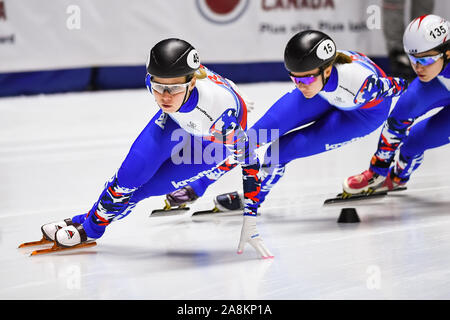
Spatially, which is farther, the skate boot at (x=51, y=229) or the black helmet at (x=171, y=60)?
the skate boot at (x=51, y=229)

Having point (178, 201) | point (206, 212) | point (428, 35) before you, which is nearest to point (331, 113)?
point (428, 35)

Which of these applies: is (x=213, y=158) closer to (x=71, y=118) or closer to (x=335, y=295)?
(x=335, y=295)

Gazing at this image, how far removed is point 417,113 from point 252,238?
5.66 feet

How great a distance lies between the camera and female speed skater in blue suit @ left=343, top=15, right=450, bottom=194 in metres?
4.38

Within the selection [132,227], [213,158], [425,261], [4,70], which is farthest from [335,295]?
[4,70]

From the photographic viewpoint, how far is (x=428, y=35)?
4.34 m

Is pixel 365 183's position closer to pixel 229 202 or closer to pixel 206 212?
pixel 229 202

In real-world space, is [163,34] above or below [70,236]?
above

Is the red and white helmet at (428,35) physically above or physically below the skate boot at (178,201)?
above

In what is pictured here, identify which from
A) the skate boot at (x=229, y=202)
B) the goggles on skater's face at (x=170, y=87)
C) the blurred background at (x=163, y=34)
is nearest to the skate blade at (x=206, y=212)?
the skate boot at (x=229, y=202)

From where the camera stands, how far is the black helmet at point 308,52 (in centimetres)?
379

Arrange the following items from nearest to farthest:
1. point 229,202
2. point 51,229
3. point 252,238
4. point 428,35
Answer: point 252,238
point 51,229
point 428,35
point 229,202

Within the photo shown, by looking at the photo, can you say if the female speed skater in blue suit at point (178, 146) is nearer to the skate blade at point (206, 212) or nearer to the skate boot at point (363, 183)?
the skate blade at point (206, 212)
